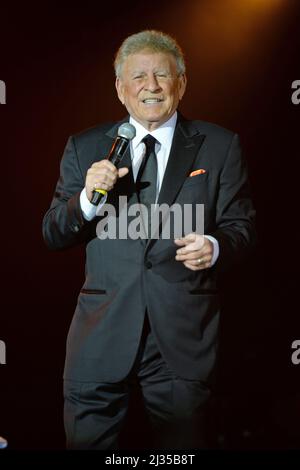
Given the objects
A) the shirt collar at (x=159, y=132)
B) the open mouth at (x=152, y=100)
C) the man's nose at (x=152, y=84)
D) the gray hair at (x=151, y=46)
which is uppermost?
the gray hair at (x=151, y=46)

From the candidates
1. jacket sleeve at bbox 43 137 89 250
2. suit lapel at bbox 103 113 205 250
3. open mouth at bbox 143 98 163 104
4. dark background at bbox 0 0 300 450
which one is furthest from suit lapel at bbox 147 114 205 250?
dark background at bbox 0 0 300 450

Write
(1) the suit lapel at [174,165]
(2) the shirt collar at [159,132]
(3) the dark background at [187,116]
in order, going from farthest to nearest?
1. (3) the dark background at [187,116]
2. (2) the shirt collar at [159,132]
3. (1) the suit lapel at [174,165]

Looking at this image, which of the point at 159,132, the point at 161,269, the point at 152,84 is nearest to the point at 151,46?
the point at 152,84

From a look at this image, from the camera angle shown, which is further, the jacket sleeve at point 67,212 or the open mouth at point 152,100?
the open mouth at point 152,100

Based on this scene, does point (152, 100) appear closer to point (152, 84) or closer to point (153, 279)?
point (152, 84)

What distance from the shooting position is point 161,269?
1997 millimetres

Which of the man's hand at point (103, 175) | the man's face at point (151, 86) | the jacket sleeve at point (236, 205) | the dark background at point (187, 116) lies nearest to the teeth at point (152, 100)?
the man's face at point (151, 86)

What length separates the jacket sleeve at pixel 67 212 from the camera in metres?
1.94

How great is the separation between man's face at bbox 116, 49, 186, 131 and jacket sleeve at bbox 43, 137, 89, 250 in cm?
25

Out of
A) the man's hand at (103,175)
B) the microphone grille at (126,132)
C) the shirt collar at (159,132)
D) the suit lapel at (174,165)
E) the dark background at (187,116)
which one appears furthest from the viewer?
the dark background at (187,116)

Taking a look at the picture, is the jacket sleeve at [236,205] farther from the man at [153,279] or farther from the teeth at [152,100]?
the teeth at [152,100]

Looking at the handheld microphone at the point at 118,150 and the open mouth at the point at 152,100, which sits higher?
the open mouth at the point at 152,100

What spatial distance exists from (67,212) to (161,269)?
33 centimetres

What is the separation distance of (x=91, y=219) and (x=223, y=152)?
0.48 metres
